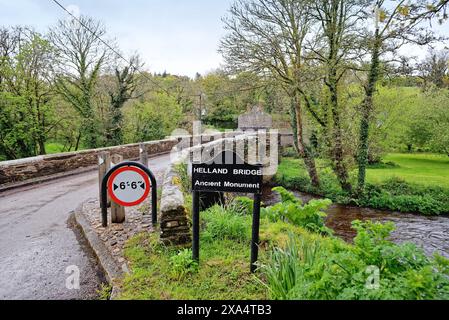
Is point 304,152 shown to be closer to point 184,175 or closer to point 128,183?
point 184,175

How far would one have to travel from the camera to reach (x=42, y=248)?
172 inches

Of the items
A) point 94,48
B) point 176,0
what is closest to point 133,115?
point 94,48

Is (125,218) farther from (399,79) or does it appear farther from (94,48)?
(94,48)

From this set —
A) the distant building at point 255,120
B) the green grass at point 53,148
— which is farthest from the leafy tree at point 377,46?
the green grass at point 53,148

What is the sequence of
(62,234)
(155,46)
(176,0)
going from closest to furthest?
(62,234) < (176,0) < (155,46)

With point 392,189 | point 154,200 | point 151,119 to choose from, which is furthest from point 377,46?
point 151,119

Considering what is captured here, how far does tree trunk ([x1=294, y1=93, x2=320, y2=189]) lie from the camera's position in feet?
53.0

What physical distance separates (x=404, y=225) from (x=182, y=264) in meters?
11.0

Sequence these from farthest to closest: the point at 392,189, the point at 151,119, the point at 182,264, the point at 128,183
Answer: the point at 151,119 → the point at 392,189 → the point at 128,183 → the point at 182,264

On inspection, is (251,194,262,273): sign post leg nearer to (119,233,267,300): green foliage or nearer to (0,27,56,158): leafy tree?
(119,233,267,300): green foliage

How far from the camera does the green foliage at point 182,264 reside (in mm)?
3381

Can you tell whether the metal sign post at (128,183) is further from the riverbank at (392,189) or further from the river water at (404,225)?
the riverbank at (392,189)
